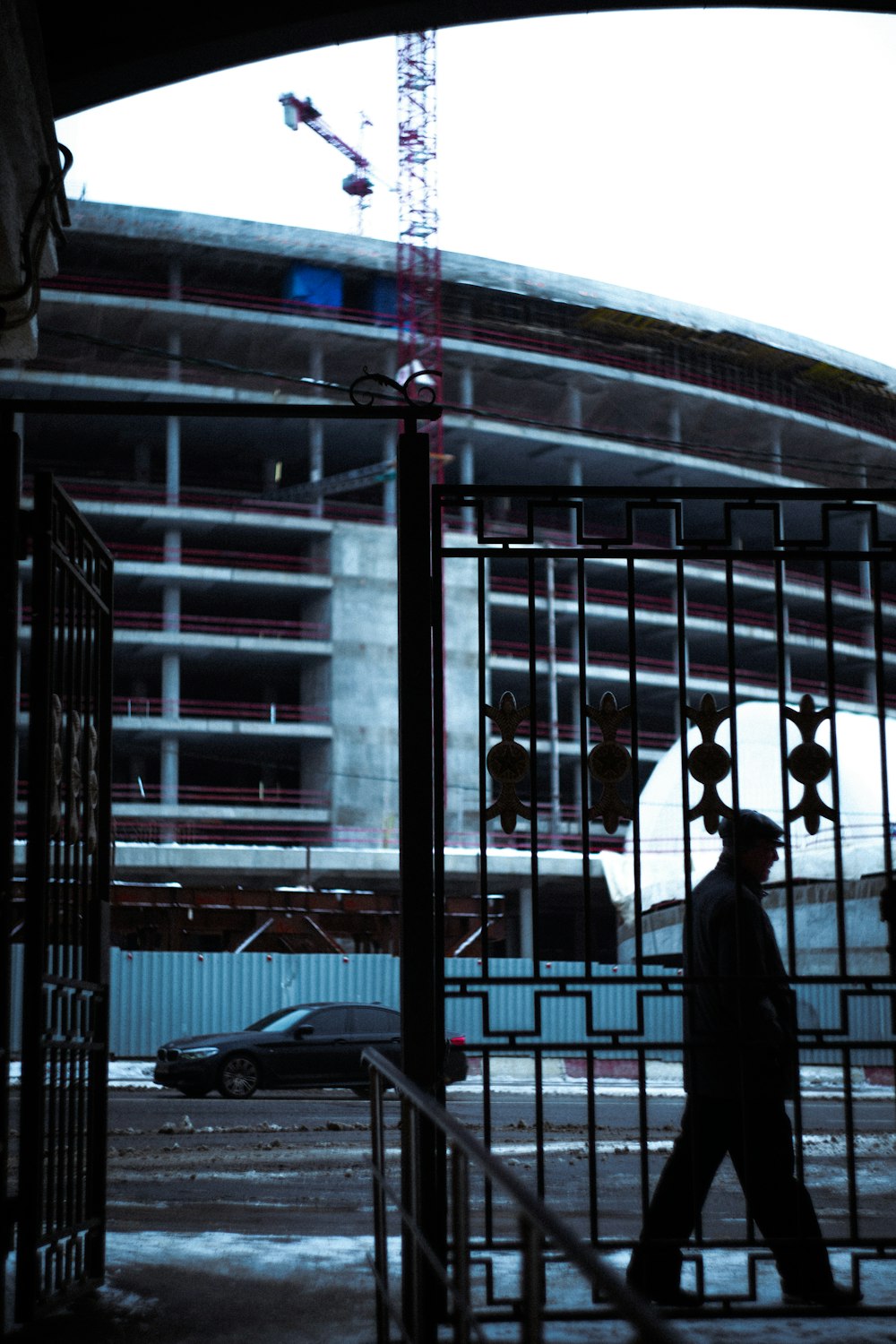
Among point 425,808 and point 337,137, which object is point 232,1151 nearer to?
point 425,808

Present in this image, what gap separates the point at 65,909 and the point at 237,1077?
571 inches

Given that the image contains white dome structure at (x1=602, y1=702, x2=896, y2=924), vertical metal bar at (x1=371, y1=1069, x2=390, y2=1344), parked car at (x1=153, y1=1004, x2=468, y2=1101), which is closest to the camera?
vertical metal bar at (x1=371, y1=1069, x2=390, y2=1344)

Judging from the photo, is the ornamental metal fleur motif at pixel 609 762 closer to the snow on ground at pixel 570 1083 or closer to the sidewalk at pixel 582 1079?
the snow on ground at pixel 570 1083

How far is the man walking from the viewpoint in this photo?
18.1 ft

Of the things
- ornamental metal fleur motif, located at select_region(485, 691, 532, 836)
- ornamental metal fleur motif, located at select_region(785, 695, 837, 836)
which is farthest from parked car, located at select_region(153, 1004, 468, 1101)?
ornamental metal fleur motif, located at select_region(785, 695, 837, 836)

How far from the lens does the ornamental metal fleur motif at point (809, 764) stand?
567 centimetres

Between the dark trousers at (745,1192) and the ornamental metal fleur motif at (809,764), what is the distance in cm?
106

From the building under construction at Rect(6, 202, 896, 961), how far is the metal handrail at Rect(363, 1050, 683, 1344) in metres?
37.2

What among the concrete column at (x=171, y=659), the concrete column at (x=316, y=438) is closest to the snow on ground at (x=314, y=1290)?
the concrete column at (x=171, y=659)

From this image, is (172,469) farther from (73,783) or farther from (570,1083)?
(73,783)

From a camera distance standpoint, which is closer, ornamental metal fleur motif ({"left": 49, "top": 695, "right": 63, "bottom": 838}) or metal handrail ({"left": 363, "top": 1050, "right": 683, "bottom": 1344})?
metal handrail ({"left": 363, "top": 1050, "right": 683, "bottom": 1344})

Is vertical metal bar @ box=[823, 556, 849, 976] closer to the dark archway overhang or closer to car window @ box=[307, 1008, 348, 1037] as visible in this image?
the dark archway overhang

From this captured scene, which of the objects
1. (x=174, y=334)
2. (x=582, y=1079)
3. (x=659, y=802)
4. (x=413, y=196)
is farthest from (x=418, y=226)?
(x=582, y=1079)

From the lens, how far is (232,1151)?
12961mm
